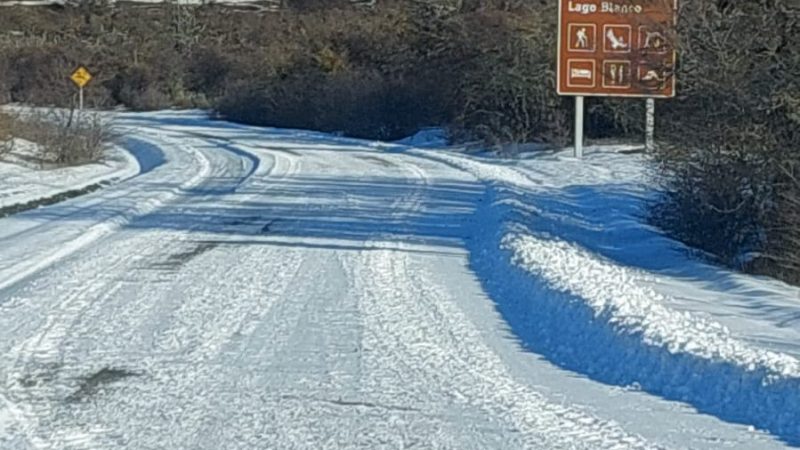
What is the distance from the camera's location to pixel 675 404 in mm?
8477

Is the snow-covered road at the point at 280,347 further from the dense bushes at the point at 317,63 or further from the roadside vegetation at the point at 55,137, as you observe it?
the dense bushes at the point at 317,63

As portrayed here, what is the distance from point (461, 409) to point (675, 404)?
126cm

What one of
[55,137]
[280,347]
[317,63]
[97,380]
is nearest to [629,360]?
[280,347]

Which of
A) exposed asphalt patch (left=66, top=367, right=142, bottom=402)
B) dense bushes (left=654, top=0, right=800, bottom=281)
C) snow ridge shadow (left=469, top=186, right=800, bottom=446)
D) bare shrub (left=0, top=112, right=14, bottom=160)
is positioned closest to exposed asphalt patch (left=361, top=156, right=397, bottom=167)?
bare shrub (left=0, top=112, right=14, bottom=160)

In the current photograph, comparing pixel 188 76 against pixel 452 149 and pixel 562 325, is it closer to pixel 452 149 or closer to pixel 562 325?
pixel 452 149

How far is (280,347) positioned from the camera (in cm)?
1055

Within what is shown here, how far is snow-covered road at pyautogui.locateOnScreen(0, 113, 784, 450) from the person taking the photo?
313 inches

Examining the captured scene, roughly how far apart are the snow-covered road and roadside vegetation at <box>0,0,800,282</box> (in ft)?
10.2

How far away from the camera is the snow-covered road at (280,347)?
7.96m

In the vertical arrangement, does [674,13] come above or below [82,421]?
above

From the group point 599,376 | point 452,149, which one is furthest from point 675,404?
point 452,149

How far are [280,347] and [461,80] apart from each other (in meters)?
36.2

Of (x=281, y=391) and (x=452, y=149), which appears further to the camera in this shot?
(x=452, y=149)

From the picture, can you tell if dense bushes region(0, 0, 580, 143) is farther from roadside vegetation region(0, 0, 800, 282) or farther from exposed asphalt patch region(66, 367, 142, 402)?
exposed asphalt patch region(66, 367, 142, 402)
